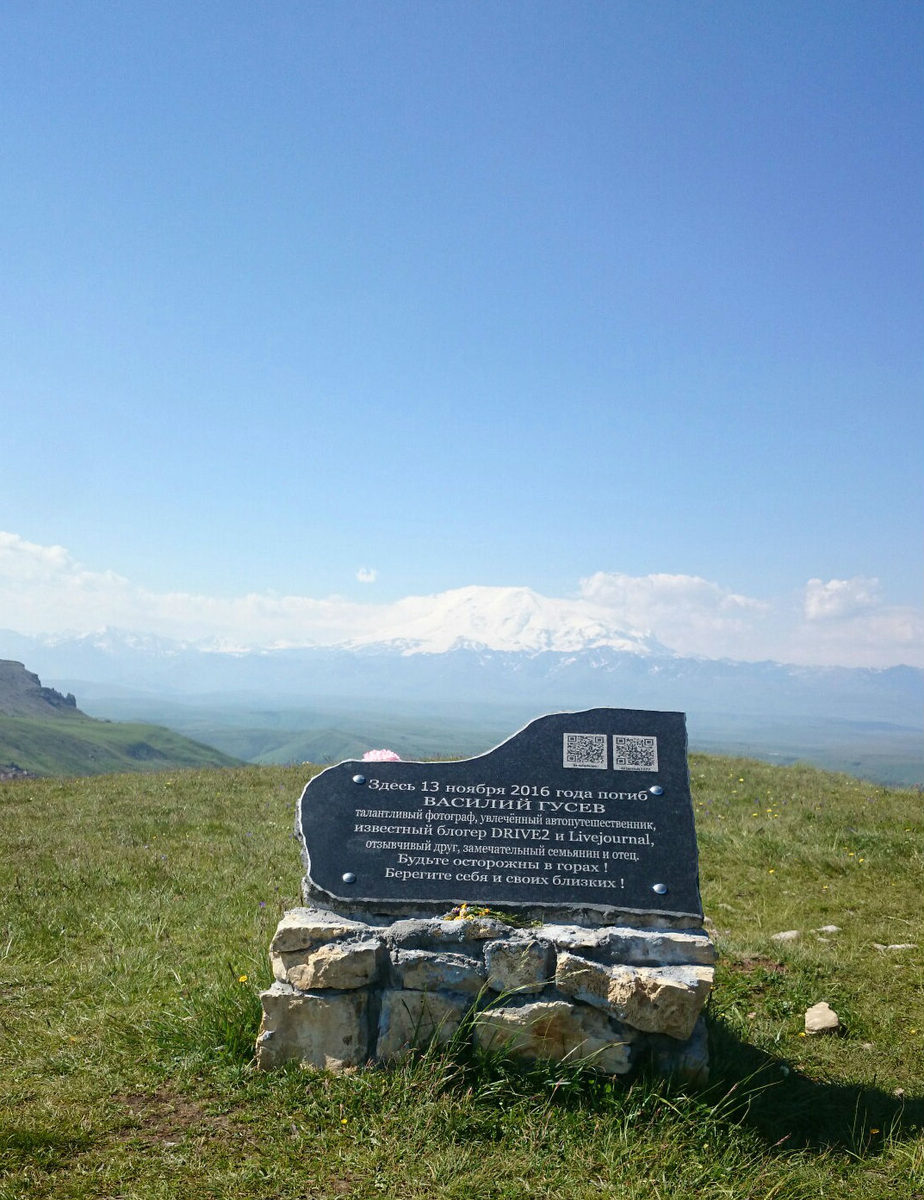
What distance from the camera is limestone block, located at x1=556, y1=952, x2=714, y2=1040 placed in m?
5.80

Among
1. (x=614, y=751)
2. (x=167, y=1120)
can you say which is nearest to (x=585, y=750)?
(x=614, y=751)

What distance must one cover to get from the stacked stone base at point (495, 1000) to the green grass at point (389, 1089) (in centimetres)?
19

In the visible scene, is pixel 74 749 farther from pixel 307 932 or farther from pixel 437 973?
pixel 437 973

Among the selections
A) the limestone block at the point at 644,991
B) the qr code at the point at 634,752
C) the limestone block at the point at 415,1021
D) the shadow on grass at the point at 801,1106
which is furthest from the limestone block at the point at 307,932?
the shadow on grass at the point at 801,1106

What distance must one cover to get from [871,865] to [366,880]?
349 inches

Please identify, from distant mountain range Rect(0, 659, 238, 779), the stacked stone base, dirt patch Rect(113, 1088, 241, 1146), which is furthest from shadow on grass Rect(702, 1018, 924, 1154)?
distant mountain range Rect(0, 659, 238, 779)

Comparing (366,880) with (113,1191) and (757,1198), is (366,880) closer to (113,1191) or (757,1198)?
(113,1191)

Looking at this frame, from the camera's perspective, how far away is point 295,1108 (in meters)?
5.53

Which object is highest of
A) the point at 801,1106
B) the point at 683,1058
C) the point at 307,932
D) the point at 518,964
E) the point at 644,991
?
the point at 307,932

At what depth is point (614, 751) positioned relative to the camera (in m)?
7.06

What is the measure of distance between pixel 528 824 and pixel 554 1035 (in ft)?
5.09

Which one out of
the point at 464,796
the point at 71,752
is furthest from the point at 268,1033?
the point at 71,752

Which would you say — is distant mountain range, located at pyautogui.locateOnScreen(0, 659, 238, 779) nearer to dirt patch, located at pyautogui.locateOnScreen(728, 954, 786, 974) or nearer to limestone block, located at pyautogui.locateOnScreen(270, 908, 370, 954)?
dirt patch, located at pyautogui.locateOnScreen(728, 954, 786, 974)

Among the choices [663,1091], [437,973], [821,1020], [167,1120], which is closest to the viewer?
[167,1120]
